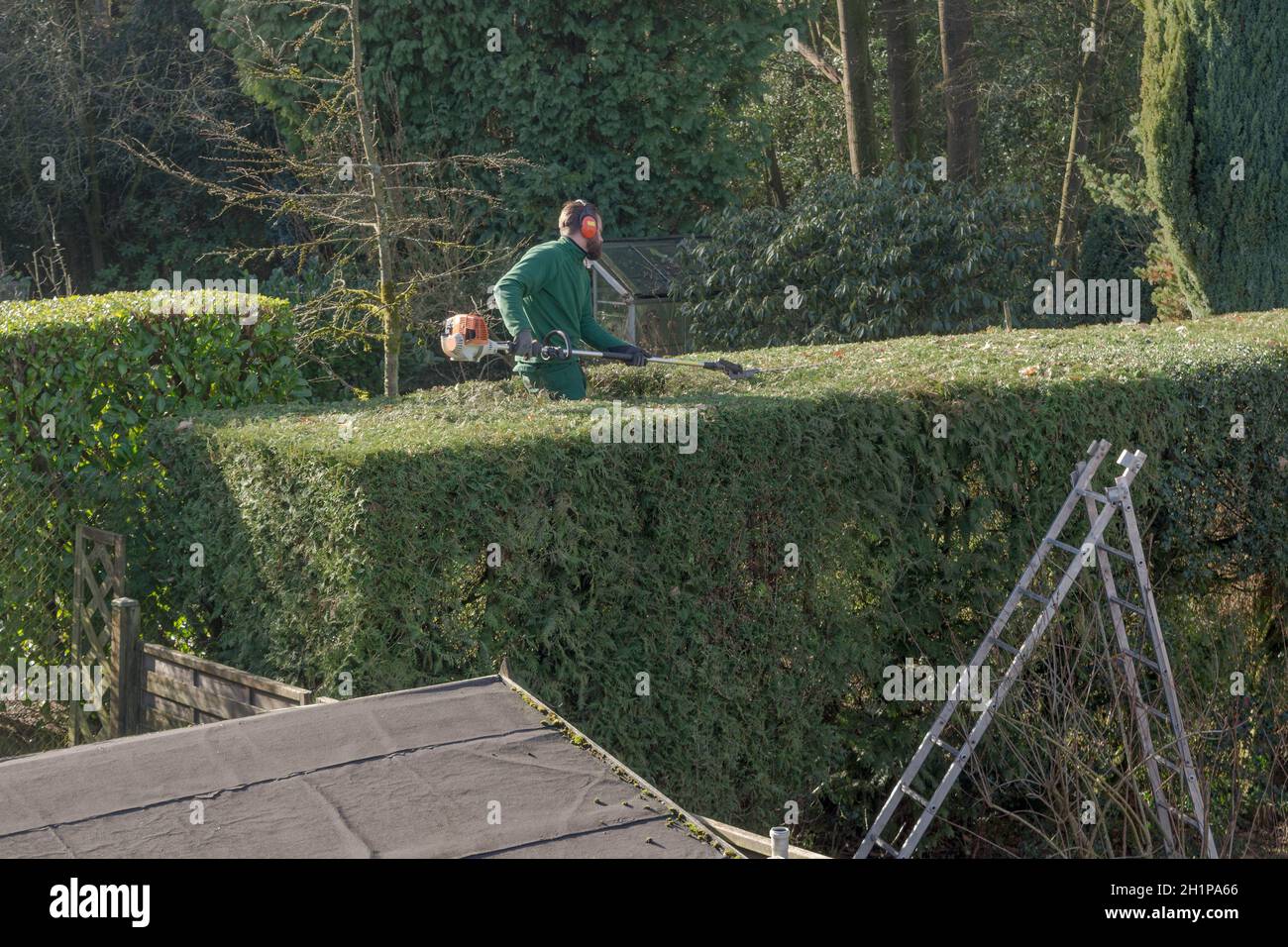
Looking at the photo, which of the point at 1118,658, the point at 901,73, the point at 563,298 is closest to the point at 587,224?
the point at 563,298

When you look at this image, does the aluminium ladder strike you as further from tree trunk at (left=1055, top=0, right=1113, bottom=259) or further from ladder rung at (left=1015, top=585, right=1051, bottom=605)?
tree trunk at (left=1055, top=0, right=1113, bottom=259)

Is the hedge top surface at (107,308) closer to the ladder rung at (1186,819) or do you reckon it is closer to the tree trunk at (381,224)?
the tree trunk at (381,224)

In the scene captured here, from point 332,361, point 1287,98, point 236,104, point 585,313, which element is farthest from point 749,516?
point 236,104

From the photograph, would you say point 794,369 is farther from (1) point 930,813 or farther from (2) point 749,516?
(1) point 930,813

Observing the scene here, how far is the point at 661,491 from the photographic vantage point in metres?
5.86

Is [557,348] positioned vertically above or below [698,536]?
above

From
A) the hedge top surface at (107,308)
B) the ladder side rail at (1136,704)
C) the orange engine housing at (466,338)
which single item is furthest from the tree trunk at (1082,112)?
the orange engine housing at (466,338)

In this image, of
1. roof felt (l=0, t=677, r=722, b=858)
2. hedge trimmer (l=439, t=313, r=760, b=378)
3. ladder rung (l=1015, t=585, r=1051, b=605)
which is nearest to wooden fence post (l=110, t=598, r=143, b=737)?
hedge trimmer (l=439, t=313, r=760, b=378)

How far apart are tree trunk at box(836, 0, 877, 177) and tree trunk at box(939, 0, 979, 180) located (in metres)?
1.50

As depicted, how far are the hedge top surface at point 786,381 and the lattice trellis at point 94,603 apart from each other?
812 mm

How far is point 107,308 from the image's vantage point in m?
7.90

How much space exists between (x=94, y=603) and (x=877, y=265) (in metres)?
9.83

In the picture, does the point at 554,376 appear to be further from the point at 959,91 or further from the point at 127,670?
the point at 959,91

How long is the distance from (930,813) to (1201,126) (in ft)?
34.1
